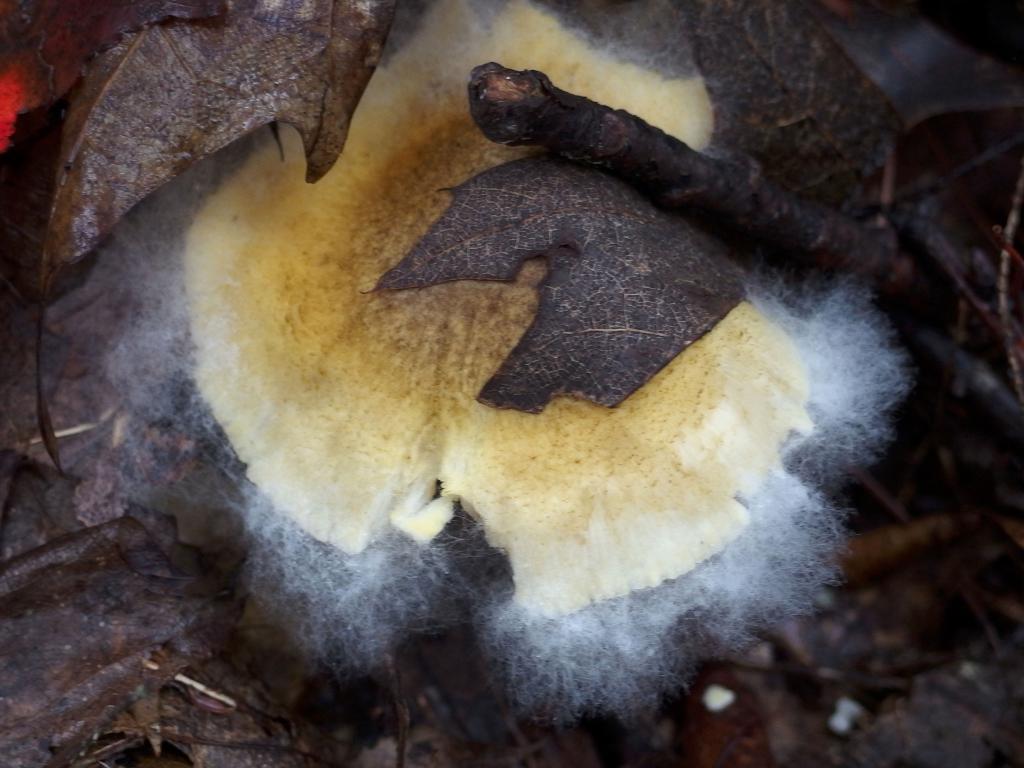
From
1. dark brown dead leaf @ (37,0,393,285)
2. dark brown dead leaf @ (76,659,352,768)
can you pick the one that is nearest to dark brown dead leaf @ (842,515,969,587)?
dark brown dead leaf @ (76,659,352,768)

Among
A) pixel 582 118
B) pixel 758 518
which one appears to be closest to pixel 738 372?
pixel 758 518

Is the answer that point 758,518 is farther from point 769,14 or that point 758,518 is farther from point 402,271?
point 769,14

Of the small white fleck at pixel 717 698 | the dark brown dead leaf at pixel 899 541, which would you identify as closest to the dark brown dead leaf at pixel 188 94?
the small white fleck at pixel 717 698

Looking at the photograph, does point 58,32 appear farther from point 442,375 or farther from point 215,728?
→ point 215,728

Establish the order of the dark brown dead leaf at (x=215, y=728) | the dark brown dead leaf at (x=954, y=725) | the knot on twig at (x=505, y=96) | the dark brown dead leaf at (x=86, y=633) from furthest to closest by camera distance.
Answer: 1. the dark brown dead leaf at (x=954, y=725)
2. the dark brown dead leaf at (x=215, y=728)
3. the dark brown dead leaf at (x=86, y=633)
4. the knot on twig at (x=505, y=96)

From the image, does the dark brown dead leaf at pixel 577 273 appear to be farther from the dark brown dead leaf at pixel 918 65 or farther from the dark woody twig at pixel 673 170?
the dark brown dead leaf at pixel 918 65

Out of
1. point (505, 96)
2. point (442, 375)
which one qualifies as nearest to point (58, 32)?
point (505, 96)
